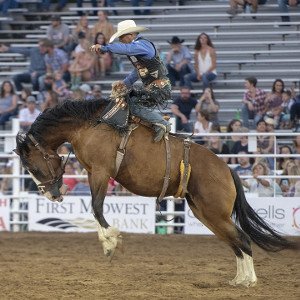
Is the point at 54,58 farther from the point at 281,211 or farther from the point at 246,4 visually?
the point at 281,211

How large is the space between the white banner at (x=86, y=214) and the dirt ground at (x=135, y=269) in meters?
0.21

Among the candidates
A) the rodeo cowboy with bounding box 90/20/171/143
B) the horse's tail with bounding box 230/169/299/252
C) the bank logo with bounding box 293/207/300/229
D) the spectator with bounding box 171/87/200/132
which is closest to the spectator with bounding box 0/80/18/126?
the spectator with bounding box 171/87/200/132

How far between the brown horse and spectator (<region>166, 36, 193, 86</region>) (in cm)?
746

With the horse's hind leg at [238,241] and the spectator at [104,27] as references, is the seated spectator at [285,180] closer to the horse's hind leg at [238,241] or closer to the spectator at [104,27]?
the horse's hind leg at [238,241]

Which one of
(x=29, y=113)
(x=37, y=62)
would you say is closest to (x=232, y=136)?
(x=29, y=113)

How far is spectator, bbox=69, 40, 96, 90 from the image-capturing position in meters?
15.4

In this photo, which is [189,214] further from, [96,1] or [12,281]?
[96,1]

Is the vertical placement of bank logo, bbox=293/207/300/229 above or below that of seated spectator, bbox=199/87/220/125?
below

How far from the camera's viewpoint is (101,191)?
7.15 meters

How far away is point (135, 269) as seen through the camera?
8648 millimetres

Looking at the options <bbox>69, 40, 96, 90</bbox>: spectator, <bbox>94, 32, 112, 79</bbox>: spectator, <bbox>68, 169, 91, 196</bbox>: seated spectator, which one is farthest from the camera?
<bbox>94, 32, 112, 79</bbox>: spectator

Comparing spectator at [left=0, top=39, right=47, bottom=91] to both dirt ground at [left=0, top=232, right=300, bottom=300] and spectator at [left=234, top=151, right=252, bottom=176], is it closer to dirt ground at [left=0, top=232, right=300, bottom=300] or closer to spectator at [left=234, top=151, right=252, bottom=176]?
dirt ground at [left=0, top=232, right=300, bottom=300]

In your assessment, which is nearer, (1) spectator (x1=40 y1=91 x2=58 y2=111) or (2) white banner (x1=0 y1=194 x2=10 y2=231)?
(2) white banner (x1=0 y1=194 x2=10 y2=231)

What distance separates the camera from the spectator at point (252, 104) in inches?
533
